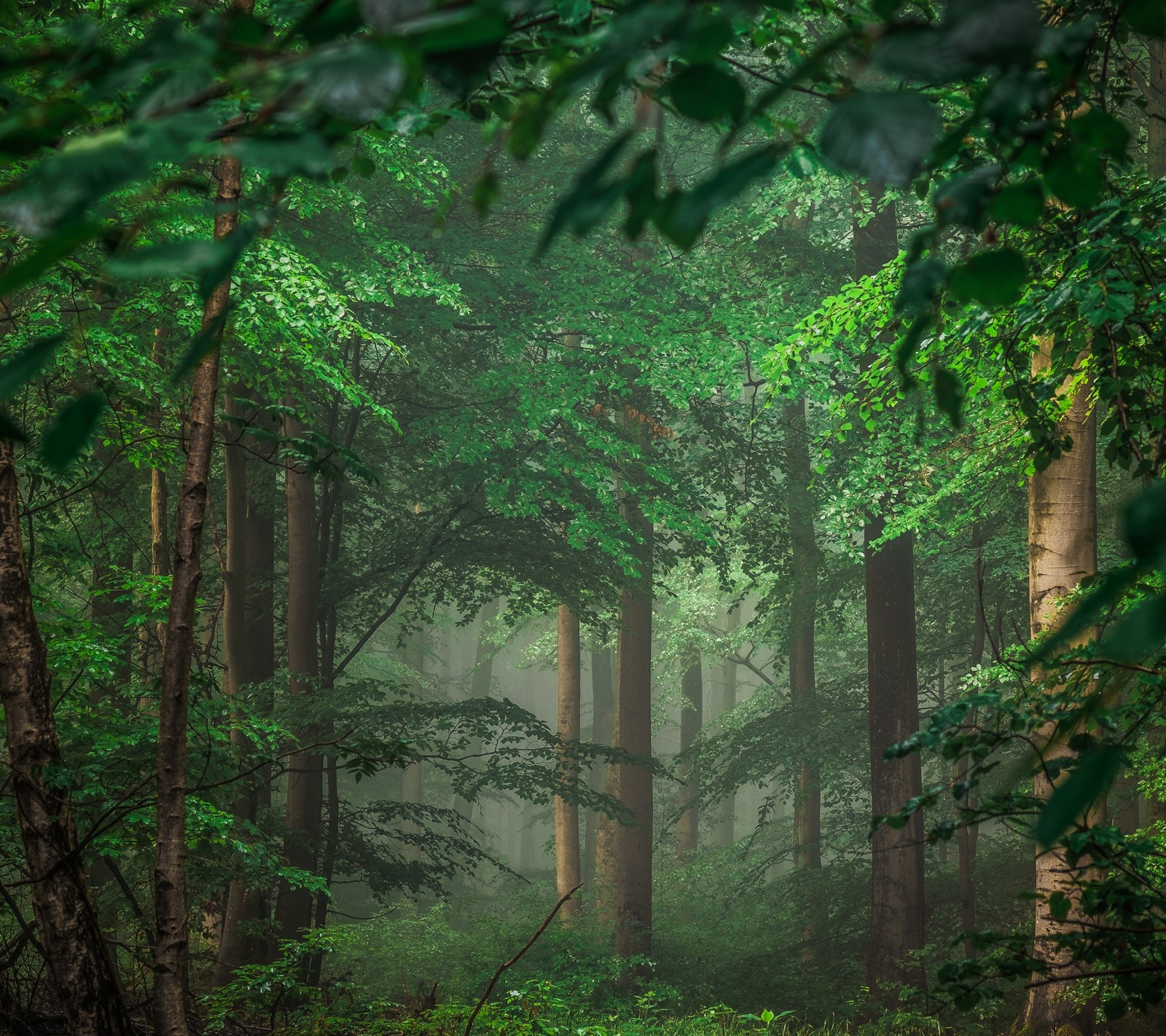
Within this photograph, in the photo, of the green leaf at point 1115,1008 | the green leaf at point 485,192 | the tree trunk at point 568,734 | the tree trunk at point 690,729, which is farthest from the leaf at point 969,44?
the tree trunk at point 690,729

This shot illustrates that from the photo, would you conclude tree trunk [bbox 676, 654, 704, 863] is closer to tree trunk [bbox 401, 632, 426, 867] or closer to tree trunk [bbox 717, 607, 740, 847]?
tree trunk [bbox 717, 607, 740, 847]

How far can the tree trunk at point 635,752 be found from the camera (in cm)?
1363

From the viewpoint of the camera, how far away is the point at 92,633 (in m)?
5.28

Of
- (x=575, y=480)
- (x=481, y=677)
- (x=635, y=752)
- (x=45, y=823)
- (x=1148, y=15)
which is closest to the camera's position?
(x=1148, y=15)

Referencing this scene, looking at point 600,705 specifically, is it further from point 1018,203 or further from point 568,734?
point 1018,203

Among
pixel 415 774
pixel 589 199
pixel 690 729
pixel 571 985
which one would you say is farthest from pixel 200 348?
pixel 690 729

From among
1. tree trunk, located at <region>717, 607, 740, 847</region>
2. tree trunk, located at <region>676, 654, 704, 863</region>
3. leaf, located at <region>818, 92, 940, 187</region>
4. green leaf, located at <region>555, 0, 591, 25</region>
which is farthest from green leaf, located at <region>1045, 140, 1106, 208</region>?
tree trunk, located at <region>717, 607, 740, 847</region>

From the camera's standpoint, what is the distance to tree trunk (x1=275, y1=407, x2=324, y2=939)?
31.7 ft

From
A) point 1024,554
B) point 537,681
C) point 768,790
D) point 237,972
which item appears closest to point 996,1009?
point 1024,554

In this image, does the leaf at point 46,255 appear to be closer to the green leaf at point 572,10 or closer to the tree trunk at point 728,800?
the green leaf at point 572,10

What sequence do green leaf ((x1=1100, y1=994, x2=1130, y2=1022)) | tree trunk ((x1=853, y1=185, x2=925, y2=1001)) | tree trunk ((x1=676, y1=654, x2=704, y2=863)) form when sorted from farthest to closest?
tree trunk ((x1=676, y1=654, x2=704, y2=863))
tree trunk ((x1=853, y1=185, x2=925, y2=1001))
green leaf ((x1=1100, y1=994, x2=1130, y2=1022))

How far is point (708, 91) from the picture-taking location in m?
0.71

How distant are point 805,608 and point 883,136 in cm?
1491

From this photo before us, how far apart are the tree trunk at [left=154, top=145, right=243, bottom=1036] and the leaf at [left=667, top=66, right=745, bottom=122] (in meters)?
2.31
